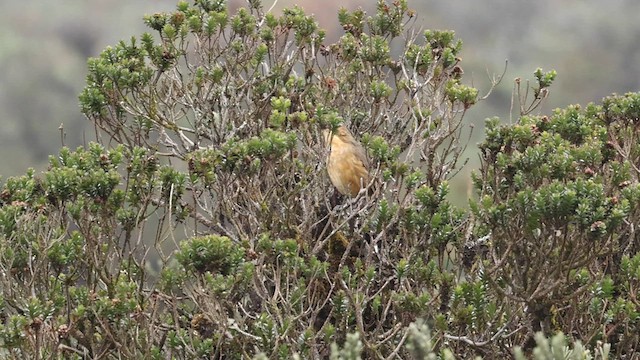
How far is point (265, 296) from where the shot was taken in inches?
193

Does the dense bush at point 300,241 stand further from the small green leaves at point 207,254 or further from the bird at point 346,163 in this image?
the bird at point 346,163

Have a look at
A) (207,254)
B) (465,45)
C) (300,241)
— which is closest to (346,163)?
(300,241)

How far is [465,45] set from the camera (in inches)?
1063

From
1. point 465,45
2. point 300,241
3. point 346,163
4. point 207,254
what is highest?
point 465,45

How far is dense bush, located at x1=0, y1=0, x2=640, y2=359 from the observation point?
4555mm

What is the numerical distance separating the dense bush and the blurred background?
16.1 meters

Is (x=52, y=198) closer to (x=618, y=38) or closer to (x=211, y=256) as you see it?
(x=211, y=256)

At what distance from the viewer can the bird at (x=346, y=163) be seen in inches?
242

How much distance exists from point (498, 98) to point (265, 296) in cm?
2136

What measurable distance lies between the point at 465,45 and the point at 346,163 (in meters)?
21.4

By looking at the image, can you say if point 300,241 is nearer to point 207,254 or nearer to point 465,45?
point 207,254

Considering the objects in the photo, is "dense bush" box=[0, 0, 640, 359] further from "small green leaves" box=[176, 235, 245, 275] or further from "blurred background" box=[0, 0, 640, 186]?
"blurred background" box=[0, 0, 640, 186]

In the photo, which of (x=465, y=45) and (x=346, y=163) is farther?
(x=465, y=45)

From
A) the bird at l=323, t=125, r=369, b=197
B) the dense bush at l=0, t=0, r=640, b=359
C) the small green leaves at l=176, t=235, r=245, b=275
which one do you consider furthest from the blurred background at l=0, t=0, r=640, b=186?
the small green leaves at l=176, t=235, r=245, b=275
